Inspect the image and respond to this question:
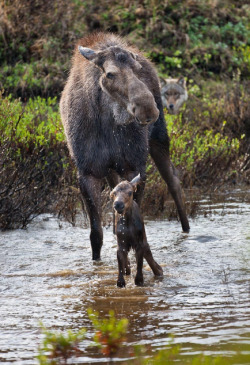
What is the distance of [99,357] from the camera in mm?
4211

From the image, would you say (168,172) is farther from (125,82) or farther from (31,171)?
(125,82)

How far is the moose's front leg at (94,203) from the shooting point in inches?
274

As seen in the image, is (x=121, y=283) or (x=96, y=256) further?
(x=96, y=256)

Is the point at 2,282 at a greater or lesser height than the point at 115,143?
lesser

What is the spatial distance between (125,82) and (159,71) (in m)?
10.9

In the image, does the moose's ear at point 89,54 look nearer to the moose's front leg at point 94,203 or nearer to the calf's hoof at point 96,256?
the moose's front leg at point 94,203

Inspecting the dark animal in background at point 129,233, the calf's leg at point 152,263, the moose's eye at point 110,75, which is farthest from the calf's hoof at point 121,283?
the moose's eye at point 110,75

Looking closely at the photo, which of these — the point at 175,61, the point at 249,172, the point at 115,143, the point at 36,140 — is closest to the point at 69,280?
the point at 115,143

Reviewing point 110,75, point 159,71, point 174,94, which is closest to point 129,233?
point 110,75

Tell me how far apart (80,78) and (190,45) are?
34.7ft

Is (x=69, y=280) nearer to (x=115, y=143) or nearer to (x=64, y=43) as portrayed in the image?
(x=115, y=143)

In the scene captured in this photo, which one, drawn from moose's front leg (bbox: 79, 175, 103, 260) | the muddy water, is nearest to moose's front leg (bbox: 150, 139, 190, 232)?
the muddy water

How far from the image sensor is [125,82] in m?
6.31

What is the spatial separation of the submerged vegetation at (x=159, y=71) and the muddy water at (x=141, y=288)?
71cm
